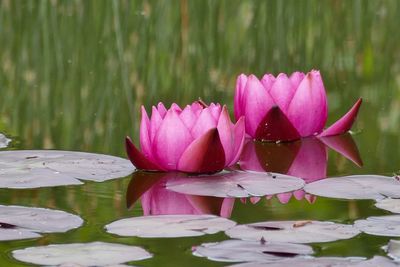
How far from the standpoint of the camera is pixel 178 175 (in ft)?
11.1

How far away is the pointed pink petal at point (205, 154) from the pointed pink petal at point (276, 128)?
0.50 meters

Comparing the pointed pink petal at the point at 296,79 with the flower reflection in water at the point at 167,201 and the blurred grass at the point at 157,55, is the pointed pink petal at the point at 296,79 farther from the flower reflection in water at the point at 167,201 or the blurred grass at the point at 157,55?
the flower reflection in water at the point at 167,201

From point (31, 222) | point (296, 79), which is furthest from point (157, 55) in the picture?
point (31, 222)

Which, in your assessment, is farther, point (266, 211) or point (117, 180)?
point (117, 180)

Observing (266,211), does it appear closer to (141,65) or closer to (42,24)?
(141,65)

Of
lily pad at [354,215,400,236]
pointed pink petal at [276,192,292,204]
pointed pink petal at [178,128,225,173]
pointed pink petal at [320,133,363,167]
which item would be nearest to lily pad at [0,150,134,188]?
pointed pink petal at [178,128,225,173]

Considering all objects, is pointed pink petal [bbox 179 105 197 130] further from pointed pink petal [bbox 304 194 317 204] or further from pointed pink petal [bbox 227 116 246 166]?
pointed pink petal [bbox 304 194 317 204]

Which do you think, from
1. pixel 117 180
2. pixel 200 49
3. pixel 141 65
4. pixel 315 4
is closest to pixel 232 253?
pixel 117 180

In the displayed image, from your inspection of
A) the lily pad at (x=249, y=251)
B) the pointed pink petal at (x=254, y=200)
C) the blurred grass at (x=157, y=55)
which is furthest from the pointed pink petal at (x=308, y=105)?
the lily pad at (x=249, y=251)

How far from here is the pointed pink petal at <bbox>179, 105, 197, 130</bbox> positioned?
11.2ft

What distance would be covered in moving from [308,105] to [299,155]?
0.96ft

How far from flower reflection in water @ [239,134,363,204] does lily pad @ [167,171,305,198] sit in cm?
7

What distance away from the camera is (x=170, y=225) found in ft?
8.94

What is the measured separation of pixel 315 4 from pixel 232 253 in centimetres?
519
